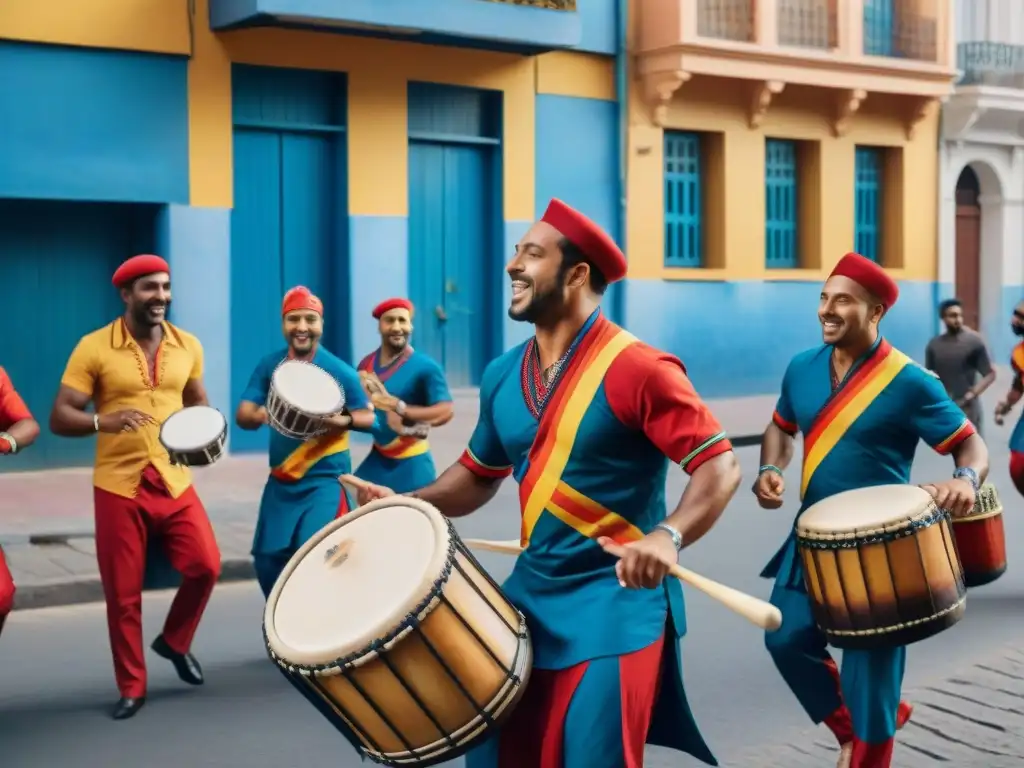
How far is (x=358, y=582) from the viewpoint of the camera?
3.86 meters

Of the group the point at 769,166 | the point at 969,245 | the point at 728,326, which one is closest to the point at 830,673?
the point at 728,326

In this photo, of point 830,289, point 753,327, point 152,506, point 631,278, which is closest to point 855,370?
point 830,289

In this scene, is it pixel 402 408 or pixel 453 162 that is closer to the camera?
pixel 402 408

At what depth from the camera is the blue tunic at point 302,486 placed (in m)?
7.88

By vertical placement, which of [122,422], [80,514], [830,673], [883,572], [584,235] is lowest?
[80,514]

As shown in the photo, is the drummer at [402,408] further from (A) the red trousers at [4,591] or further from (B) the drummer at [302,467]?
(A) the red trousers at [4,591]

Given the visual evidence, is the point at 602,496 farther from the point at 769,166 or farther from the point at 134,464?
the point at 769,166

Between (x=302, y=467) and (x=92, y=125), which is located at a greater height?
(x=92, y=125)

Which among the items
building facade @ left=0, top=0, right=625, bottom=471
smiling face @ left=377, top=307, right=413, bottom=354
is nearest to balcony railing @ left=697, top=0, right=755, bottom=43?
building facade @ left=0, top=0, right=625, bottom=471

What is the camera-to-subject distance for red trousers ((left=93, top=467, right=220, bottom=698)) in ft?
23.4

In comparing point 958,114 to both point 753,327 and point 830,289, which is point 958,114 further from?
point 830,289

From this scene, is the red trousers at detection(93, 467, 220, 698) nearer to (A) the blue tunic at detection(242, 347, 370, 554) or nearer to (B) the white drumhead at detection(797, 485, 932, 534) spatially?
(A) the blue tunic at detection(242, 347, 370, 554)

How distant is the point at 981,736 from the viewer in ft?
21.4

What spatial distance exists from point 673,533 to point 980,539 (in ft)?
9.75
